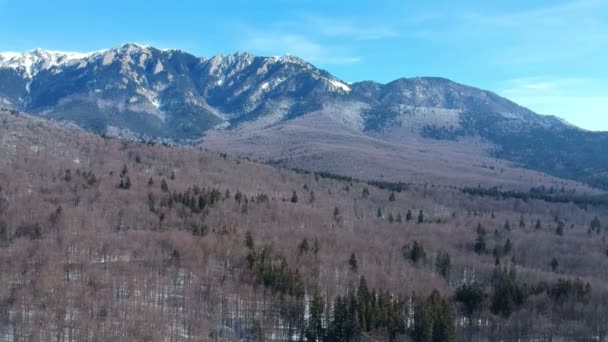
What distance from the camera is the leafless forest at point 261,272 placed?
85.5 meters

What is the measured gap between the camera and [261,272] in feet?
343

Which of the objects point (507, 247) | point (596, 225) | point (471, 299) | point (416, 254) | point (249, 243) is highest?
point (596, 225)

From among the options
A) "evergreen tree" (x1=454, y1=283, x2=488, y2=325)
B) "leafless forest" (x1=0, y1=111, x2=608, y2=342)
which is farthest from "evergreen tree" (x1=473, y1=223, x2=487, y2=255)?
"evergreen tree" (x1=454, y1=283, x2=488, y2=325)

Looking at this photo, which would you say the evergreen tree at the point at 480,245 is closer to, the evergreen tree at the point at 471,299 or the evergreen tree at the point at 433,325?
the evergreen tree at the point at 471,299

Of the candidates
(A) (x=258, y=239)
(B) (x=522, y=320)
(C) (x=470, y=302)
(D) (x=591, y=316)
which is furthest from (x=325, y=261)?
(D) (x=591, y=316)

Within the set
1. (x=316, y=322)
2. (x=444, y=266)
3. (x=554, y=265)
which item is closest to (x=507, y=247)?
(x=554, y=265)

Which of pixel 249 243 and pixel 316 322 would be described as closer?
pixel 316 322

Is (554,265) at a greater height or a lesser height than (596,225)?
lesser

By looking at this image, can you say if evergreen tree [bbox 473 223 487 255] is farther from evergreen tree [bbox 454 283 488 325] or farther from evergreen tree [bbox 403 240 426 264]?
evergreen tree [bbox 454 283 488 325]

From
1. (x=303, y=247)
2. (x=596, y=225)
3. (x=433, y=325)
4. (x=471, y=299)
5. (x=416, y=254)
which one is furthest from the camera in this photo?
→ (x=596, y=225)

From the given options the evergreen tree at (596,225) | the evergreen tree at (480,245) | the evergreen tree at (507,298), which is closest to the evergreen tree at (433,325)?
the evergreen tree at (507,298)

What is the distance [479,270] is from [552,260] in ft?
73.4

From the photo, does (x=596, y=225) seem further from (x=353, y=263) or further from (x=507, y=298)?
(x=353, y=263)

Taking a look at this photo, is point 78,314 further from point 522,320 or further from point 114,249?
point 522,320
